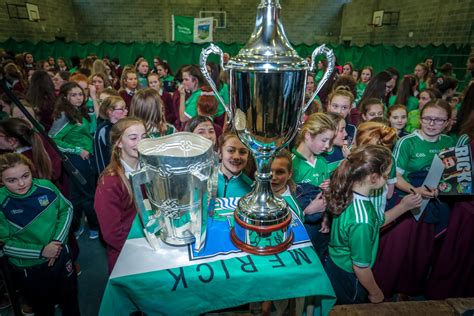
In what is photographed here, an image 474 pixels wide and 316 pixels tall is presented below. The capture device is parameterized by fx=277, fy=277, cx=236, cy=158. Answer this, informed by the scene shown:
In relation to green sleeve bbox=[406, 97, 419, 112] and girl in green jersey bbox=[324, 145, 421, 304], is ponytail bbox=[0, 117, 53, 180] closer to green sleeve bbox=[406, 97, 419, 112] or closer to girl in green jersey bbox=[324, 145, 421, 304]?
girl in green jersey bbox=[324, 145, 421, 304]

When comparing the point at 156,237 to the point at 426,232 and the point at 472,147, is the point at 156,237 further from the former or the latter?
the point at 472,147

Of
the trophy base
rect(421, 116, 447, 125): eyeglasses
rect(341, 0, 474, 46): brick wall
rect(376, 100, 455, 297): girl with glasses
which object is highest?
rect(341, 0, 474, 46): brick wall

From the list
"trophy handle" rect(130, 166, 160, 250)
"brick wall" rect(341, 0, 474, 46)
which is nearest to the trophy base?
"trophy handle" rect(130, 166, 160, 250)

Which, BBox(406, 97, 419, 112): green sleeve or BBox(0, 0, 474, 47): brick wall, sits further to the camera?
BBox(0, 0, 474, 47): brick wall

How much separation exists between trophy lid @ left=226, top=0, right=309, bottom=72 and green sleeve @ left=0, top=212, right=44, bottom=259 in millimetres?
1635

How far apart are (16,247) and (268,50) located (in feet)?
5.88

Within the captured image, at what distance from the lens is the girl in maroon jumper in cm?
138

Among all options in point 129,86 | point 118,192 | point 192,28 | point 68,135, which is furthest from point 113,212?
point 192,28

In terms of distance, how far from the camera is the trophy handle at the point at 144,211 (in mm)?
789

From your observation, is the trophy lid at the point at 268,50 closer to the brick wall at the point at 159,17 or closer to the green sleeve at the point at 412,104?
the green sleeve at the point at 412,104

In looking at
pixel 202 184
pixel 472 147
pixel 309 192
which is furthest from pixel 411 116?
pixel 202 184

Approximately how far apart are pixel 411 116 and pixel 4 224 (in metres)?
3.95

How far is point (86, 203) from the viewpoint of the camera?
113 inches

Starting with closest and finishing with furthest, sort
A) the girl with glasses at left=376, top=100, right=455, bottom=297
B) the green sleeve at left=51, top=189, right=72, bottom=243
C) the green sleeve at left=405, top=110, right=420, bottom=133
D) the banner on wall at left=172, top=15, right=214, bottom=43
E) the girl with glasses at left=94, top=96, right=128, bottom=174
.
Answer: the green sleeve at left=51, top=189, right=72, bottom=243, the girl with glasses at left=376, top=100, right=455, bottom=297, the girl with glasses at left=94, top=96, right=128, bottom=174, the green sleeve at left=405, top=110, right=420, bottom=133, the banner on wall at left=172, top=15, right=214, bottom=43
